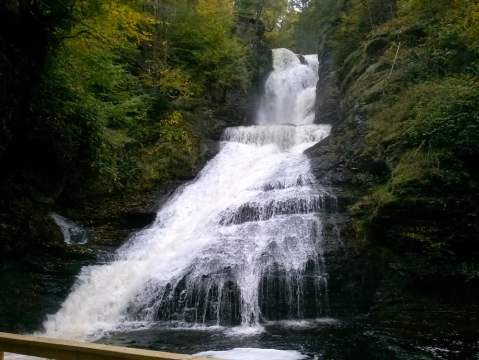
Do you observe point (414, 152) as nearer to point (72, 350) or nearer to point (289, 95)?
point (72, 350)

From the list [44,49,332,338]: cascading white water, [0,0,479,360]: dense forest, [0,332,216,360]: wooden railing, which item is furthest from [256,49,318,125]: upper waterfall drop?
[0,332,216,360]: wooden railing

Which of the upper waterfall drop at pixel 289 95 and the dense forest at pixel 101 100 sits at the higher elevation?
the upper waterfall drop at pixel 289 95

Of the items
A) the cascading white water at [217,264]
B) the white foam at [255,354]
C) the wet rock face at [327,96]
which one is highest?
the wet rock face at [327,96]

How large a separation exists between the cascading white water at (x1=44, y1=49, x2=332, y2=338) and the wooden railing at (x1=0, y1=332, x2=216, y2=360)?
261 inches

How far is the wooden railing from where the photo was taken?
2.37 metres

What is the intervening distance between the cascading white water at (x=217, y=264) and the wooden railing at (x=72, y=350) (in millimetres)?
6630

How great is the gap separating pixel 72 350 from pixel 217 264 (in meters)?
8.36

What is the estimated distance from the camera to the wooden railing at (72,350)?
2371 mm

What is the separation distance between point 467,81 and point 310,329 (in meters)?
7.81

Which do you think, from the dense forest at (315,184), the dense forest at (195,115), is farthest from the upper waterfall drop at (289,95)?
the dense forest at (315,184)

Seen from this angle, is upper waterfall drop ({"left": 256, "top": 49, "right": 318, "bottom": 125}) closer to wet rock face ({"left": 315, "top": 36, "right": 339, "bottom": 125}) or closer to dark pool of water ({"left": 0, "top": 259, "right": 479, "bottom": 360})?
wet rock face ({"left": 315, "top": 36, "right": 339, "bottom": 125})

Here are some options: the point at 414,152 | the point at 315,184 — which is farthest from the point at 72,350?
the point at 315,184

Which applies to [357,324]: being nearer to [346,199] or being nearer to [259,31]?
[346,199]

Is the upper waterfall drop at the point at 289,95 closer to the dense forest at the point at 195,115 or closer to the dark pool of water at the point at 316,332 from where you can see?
the dense forest at the point at 195,115
